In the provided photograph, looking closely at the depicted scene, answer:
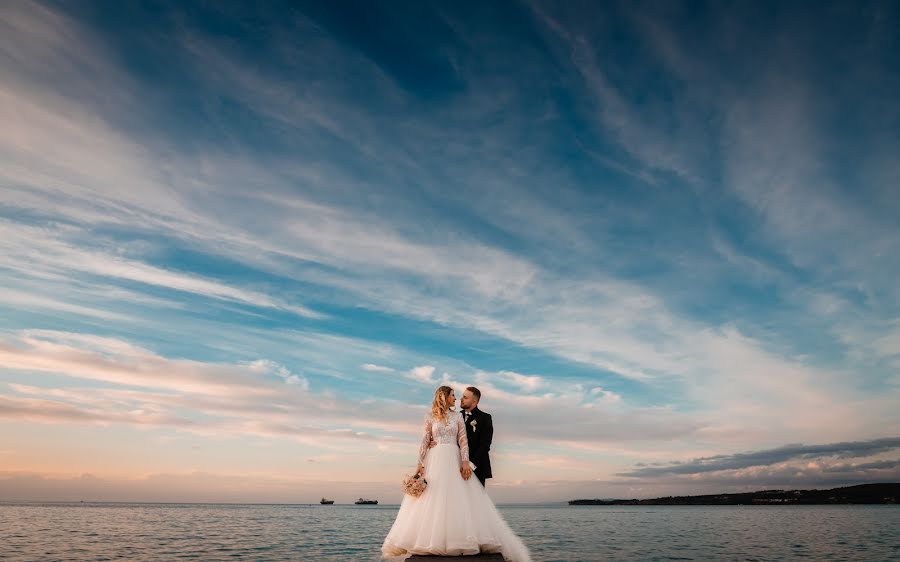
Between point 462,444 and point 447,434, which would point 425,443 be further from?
point 462,444

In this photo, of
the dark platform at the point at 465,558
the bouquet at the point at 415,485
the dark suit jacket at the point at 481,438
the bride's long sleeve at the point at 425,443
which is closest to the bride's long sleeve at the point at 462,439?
the bride's long sleeve at the point at 425,443

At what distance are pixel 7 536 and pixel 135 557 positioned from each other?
23.0 m

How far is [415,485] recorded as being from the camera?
1118 centimetres

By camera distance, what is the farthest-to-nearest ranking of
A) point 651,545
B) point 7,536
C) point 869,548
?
point 7,536 < point 651,545 < point 869,548

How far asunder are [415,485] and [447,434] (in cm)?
117

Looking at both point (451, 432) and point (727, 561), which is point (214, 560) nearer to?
point (451, 432)

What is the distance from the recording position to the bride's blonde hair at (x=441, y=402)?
11266 millimetres

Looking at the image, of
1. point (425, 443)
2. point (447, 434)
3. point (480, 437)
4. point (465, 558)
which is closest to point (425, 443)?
point (425, 443)

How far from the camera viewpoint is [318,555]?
3159 centimetres

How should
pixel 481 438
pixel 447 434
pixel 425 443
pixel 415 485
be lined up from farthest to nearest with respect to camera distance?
pixel 481 438, pixel 425 443, pixel 447 434, pixel 415 485

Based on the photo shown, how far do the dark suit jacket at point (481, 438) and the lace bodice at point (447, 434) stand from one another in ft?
2.25

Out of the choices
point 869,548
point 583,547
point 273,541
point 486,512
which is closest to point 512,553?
point 486,512

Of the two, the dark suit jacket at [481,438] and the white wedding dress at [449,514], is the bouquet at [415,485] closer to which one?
the white wedding dress at [449,514]

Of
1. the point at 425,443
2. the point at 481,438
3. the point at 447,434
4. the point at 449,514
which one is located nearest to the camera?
the point at 449,514
